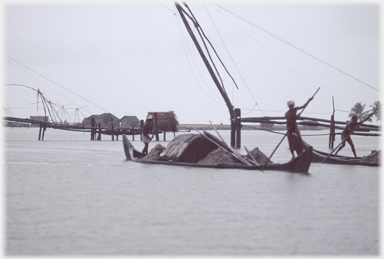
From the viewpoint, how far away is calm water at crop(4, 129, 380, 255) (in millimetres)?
4402

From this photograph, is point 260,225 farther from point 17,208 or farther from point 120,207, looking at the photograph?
point 17,208

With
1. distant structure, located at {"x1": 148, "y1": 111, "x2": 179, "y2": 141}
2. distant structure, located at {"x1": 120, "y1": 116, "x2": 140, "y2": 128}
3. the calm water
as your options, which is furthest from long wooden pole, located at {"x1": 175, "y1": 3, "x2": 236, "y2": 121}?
distant structure, located at {"x1": 120, "y1": 116, "x2": 140, "y2": 128}

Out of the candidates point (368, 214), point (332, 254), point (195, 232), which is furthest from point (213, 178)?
point (332, 254)

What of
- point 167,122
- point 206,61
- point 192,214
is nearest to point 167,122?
point 167,122

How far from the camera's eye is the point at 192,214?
19.8 ft

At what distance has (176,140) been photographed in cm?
1341

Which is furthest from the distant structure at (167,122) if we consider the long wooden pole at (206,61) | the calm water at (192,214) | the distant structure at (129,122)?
the distant structure at (129,122)

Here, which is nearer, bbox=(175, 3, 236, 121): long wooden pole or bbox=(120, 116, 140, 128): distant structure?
bbox=(175, 3, 236, 121): long wooden pole

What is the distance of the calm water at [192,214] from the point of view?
440 centimetres

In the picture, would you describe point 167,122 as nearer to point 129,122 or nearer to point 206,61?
point 206,61

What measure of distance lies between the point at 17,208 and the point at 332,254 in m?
4.43

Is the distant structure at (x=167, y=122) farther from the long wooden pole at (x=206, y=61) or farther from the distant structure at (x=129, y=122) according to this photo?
the distant structure at (x=129, y=122)

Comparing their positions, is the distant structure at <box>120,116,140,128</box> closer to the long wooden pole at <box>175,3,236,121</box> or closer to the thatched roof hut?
the thatched roof hut

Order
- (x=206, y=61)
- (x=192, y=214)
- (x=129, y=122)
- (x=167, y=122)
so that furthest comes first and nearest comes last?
(x=129, y=122)
(x=167, y=122)
(x=206, y=61)
(x=192, y=214)
